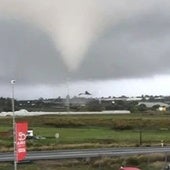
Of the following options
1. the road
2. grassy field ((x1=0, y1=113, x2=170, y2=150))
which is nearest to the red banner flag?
the road

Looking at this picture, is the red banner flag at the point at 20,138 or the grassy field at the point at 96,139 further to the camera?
the grassy field at the point at 96,139

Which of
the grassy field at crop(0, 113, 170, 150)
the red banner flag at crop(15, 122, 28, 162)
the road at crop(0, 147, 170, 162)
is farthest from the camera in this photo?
the grassy field at crop(0, 113, 170, 150)

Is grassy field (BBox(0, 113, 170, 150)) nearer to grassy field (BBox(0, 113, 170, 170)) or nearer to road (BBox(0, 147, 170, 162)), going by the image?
grassy field (BBox(0, 113, 170, 170))

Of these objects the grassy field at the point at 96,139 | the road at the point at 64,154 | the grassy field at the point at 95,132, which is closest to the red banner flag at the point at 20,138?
the grassy field at the point at 96,139

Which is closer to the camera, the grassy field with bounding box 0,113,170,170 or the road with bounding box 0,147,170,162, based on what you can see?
the grassy field with bounding box 0,113,170,170

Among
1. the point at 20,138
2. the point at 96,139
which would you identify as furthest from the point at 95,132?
the point at 20,138

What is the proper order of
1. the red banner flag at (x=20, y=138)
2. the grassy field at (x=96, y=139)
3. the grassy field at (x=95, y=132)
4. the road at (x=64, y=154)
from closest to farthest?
the red banner flag at (x=20, y=138) → the grassy field at (x=96, y=139) → the road at (x=64, y=154) → the grassy field at (x=95, y=132)

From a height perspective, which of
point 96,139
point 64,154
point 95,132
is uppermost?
point 95,132

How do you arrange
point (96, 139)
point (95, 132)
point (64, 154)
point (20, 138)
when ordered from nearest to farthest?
point (20, 138), point (64, 154), point (96, 139), point (95, 132)

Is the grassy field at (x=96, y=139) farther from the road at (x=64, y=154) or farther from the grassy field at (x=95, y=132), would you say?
the road at (x=64, y=154)

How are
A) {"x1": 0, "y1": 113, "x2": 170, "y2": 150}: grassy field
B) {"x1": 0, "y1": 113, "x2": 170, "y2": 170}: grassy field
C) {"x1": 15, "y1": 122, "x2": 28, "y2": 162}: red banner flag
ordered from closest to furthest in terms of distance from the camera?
{"x1": 15, "y1": 122, "x2": 28, "y2": 162}: red banner flag → {"x1": 0, "y1": 113, "x2": 170, "y2": 170}: grassy field → {"x1": 0, "y1": 113, "x2": 170, "y2": 150}: grassy field

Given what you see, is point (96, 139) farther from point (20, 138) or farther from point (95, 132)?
point (20, 138)
